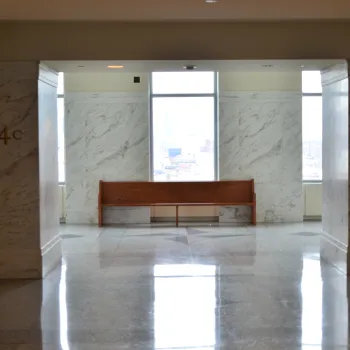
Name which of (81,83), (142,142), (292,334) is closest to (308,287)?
(292,334)

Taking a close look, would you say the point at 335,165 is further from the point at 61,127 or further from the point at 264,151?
the point at 61,127

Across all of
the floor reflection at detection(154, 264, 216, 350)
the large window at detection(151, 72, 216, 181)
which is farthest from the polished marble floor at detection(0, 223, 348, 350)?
the large window at detection(151, 72, 216, 181)

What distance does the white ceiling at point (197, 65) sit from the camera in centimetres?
654

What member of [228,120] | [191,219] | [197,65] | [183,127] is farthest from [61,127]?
[197,65]

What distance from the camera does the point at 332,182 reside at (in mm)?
7031

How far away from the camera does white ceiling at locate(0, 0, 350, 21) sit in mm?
5539

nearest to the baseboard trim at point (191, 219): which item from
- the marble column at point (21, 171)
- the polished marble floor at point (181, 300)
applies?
the polished marble floor at point (181, 300)

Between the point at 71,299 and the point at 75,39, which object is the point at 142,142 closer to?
the point at 75,39

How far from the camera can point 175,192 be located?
11.0 metres

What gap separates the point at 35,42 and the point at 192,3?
188 centimetres

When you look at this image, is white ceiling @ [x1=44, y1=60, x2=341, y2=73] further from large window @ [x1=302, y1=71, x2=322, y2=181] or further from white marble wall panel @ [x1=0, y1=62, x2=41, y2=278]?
large window @ [x1=302, y1=71, x2=322, y2=181]

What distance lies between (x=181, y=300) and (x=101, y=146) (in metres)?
6.02

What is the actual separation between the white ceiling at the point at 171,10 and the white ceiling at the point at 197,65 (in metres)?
0.53

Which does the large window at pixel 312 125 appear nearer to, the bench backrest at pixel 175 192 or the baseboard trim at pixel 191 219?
the bench backrest at pixel 175 192
